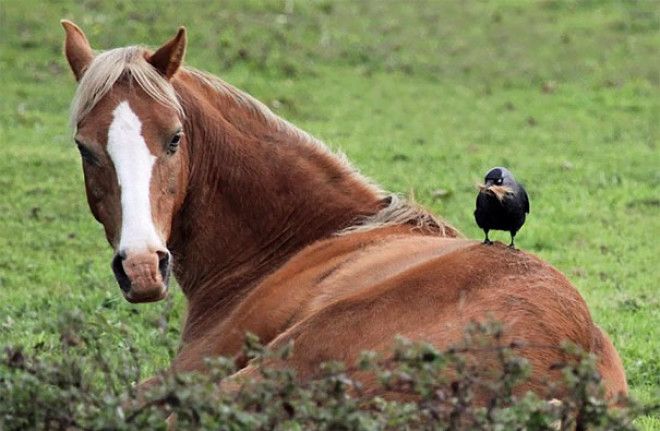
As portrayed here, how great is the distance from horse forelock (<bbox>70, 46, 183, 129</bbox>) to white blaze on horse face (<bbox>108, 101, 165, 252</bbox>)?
0.40ft

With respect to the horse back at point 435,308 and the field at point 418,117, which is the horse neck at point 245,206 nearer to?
the horse back at point 435,308

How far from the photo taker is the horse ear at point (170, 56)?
5.45 meters

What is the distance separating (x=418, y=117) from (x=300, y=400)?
35.0 ft

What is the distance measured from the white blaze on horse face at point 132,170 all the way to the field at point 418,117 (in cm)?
39

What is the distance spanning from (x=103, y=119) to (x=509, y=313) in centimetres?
187

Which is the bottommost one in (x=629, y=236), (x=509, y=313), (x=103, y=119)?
(x=629, y=236)

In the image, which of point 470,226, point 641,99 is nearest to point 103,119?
point 470,226

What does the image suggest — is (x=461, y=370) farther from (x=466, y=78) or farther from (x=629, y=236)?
(x=466, y=78)

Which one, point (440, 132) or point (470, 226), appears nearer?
point (470, 226)

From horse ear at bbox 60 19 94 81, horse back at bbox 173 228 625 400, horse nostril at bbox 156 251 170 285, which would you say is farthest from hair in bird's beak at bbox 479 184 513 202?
horse ear at bbox 60 19 94 81

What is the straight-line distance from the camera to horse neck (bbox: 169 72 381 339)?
5836mm

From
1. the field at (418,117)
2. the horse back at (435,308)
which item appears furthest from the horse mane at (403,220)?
the field at (418,117)

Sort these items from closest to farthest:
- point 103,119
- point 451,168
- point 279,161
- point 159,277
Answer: point 159,277 < point 103,119 < point 279,161 < point 451,168

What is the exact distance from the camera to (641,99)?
14727 mm
